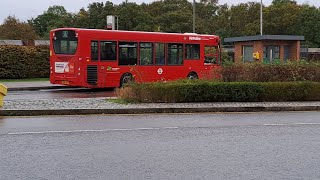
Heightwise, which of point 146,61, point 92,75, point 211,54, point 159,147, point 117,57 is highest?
point 211,54

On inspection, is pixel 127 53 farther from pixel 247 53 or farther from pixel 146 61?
pixel 247 53

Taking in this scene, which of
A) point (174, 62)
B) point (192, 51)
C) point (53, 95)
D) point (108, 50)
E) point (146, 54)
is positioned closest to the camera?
point (53, 95)

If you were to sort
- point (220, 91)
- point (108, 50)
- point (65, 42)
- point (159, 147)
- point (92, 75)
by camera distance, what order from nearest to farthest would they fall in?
point (159, 147), point (220, 91), point (92, 75), point (65, 42), point (108, 50)

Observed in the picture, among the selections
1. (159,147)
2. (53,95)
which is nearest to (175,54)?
(53,95)

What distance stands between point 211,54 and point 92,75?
7713mm

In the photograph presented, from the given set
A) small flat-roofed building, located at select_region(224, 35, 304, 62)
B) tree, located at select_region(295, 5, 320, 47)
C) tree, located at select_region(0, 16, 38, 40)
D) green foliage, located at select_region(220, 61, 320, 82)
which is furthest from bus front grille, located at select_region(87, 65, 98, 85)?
tree, located at select_region(295, 5, 320, 47)

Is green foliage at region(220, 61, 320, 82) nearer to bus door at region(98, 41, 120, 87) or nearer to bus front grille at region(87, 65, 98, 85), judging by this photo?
bus door at region(98, 41, 120, 87)

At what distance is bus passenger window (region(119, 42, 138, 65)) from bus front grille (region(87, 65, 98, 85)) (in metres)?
1.47

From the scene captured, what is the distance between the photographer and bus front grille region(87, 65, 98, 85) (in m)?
22.7

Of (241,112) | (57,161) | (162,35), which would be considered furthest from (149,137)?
(162,35)

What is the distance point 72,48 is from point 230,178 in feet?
56.8

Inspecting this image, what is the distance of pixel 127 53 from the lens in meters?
23.9

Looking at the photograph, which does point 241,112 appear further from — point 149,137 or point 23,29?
point 23,29

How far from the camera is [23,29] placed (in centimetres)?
6081
